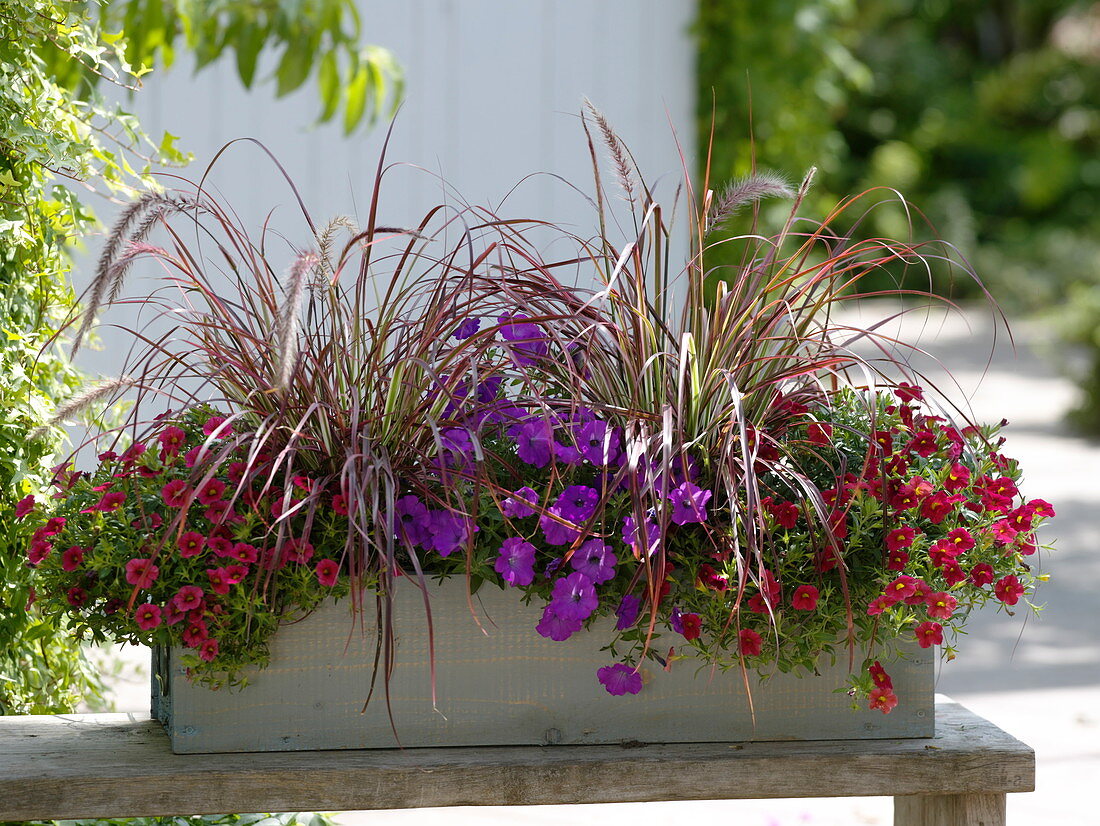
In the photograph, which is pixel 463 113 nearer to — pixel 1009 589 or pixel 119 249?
pixel 119 249

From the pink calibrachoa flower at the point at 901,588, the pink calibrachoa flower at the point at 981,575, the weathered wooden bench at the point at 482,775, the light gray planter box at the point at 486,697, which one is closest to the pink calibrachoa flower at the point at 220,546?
the light gray planter box at the point at 486,697

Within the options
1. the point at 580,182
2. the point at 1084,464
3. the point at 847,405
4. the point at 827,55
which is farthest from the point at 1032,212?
the point at 847,405

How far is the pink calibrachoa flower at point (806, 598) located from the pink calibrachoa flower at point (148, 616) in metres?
0.64

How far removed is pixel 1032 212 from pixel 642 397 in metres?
13.3

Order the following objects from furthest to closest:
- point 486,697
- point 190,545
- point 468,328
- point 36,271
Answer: point 36,271 → point 468,328 → point 486,697 → point 190,545

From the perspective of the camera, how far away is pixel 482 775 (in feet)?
4.20

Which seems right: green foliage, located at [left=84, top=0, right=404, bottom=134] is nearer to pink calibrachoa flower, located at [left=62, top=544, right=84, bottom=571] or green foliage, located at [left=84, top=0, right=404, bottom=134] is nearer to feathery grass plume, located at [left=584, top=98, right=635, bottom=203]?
feathery grass plume, located at [left=584, top=98, right=635, bottom=203]

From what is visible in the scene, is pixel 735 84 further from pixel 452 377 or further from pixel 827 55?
pixel 452 377

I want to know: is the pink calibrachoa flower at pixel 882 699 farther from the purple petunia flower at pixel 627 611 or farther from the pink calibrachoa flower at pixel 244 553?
the pink calibrachoa flower at pixel 244 553

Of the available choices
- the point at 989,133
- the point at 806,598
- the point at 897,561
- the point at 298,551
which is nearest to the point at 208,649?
the point at 298,551

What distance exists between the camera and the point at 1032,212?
1351cm

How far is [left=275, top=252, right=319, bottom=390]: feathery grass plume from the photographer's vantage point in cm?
103

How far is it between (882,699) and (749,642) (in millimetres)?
149

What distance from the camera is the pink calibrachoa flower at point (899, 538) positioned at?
129 centimetres
